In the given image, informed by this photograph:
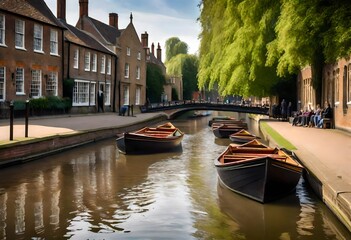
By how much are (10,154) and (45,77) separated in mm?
→ 17857

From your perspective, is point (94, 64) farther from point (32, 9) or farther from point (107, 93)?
point (32, 9)

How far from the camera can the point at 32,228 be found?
7.87 metres

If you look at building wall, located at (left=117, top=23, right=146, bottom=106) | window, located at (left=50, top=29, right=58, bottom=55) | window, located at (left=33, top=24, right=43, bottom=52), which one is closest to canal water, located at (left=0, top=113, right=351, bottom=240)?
window, located at (left=33, top=24, right=43, bottom=52)

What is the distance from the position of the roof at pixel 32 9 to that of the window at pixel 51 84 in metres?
3.64

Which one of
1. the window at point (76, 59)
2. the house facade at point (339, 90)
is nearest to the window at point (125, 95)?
the window at point (76, 59)

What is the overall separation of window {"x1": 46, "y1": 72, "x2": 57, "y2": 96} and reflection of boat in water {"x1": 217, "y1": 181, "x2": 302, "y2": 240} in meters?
23.1

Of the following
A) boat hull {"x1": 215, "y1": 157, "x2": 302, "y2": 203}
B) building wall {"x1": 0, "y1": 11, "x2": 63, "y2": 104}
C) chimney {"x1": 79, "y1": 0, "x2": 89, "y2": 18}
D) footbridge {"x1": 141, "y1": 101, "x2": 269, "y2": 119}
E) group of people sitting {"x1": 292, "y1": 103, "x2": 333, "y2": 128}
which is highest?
chimney {"x1": 79, "y1": 0, "x2": 89, "y2": 18}

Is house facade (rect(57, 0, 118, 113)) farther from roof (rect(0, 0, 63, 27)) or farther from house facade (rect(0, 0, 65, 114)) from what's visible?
roof (rect(0, 0, 63, 27))

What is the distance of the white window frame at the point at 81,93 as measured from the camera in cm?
3541

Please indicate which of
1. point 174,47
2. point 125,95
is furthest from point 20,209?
point 174,47

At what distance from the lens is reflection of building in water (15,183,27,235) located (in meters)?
7.86

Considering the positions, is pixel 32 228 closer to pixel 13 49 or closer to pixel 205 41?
pixel 13 49

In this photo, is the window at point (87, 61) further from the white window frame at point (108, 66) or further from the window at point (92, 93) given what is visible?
the white window frame at point (108, 66)

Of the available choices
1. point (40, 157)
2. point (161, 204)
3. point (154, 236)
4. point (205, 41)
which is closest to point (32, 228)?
point (154, 236)
